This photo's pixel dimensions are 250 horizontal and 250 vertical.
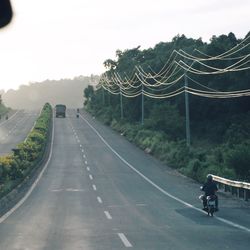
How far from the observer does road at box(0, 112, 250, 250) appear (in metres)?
14.5

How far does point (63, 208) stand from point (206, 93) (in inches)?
2263

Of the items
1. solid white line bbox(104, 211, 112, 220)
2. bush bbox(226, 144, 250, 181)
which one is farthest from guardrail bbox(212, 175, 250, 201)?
solid white line bbox(104, 211, 112, 220)

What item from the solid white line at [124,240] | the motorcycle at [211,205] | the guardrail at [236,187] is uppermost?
the solid white line at [124,240]

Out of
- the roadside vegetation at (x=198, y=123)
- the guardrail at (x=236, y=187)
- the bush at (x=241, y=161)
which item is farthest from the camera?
the roadside vegetation at (x=198, y=123)

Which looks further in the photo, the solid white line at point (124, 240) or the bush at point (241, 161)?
the bush at point (241, 161)

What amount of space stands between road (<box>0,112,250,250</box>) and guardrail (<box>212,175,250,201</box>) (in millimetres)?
785

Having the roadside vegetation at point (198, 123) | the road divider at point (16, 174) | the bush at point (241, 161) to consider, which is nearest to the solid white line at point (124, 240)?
the road divider at point (16, 174)

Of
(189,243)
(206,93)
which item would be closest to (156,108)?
(206,93)

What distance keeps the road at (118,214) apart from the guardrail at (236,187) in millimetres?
785

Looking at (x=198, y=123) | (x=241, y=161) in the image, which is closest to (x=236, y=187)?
(x=241, y=161)

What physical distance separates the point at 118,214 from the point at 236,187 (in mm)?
9054

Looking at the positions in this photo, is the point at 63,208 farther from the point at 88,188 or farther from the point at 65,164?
the point at 65,164

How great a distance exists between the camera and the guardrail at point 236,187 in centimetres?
2655

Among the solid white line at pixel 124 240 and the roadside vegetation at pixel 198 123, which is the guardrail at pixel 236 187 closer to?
the roadside vegetation at pixel 198 123
